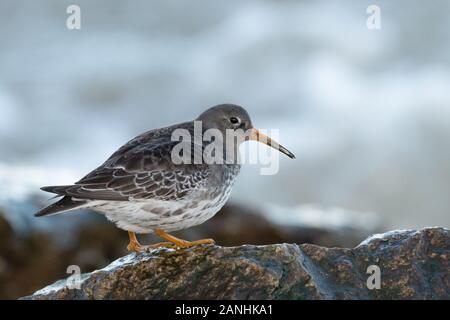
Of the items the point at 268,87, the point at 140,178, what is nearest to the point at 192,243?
the point at 140,178

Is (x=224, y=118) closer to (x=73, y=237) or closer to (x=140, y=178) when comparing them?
(x=140, y=178)

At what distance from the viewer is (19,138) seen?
73.9 ft

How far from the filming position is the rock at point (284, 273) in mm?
6289

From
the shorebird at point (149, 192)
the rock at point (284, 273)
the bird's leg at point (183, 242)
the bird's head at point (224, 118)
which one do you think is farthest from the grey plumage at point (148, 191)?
the bird's head at point (224, 118)

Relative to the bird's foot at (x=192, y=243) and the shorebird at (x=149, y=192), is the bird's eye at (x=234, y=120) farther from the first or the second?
the bird's foot at (x=192, y=243)

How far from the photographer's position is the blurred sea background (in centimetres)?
2061

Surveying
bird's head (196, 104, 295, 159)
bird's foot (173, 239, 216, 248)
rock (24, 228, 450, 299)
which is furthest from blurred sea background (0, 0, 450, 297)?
rock (24, 228, 450, 299)

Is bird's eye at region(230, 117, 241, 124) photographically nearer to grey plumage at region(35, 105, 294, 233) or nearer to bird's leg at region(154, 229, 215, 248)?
grey plumage at region(35, 105, 294, 233)

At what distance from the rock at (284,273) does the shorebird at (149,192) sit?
0.66 metres

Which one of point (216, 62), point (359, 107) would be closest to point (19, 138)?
point (216, 62)

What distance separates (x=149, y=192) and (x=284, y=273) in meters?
1.83

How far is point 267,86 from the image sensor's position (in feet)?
80.3

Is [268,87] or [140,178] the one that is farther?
[268,87]

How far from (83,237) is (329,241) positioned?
4.09 meters
